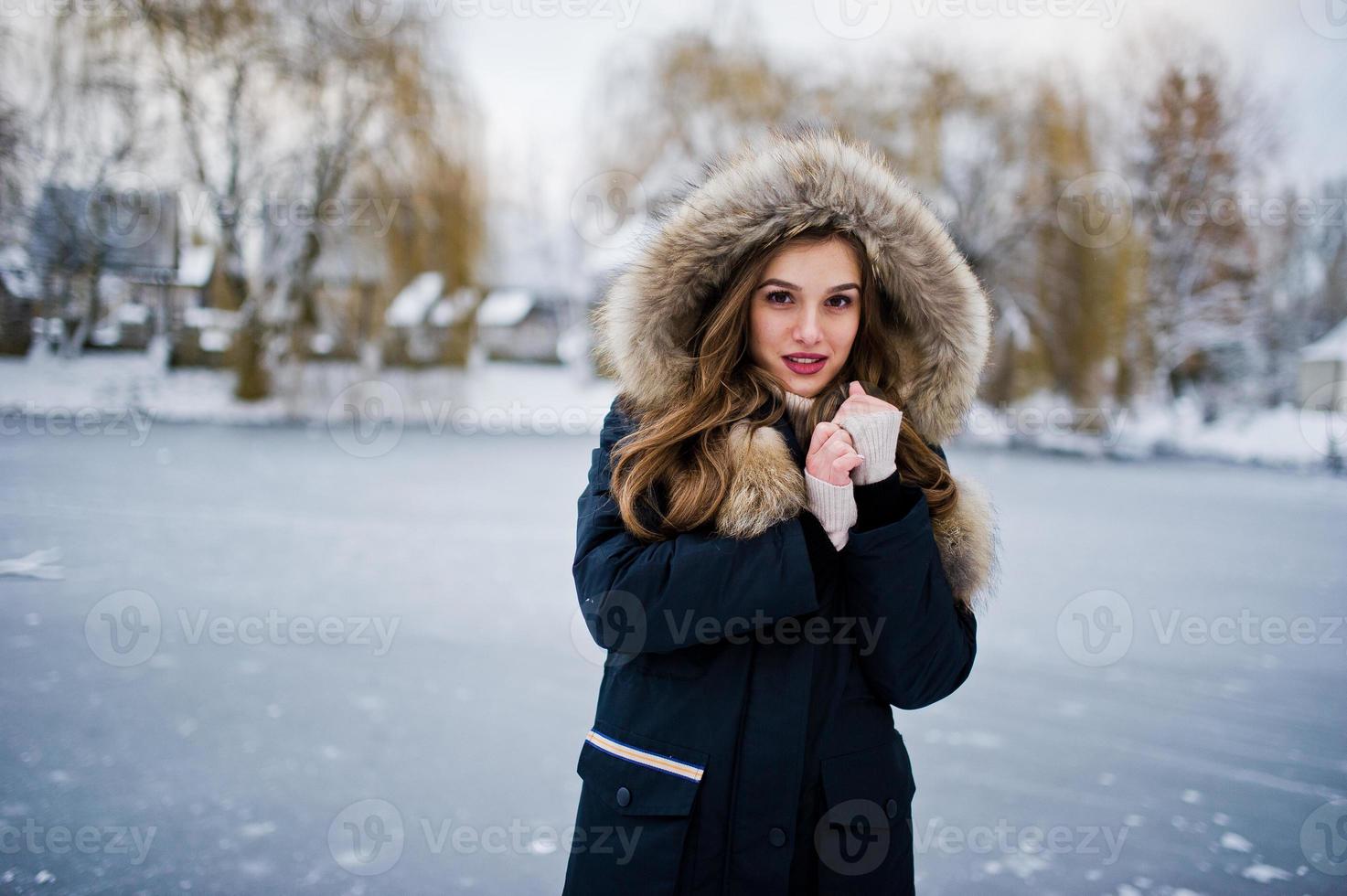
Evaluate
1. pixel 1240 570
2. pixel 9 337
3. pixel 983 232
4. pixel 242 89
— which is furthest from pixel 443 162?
pixel 1240 570

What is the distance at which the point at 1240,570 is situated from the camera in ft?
17.3

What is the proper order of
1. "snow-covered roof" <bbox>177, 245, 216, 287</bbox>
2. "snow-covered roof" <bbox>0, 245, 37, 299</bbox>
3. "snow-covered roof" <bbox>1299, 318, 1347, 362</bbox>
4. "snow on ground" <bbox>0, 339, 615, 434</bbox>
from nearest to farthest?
"snow-covered roof" <bbox>0, 245, 37, 299</bbox> → "snow on ground" <bbox>0, 339, 615, 434</bbox> → "snow-covered roof" <bbox>177, 245, 216, 287</bbox> → "snow-covered roof" <bbox>1299, 318, 1347, 362</bbox>

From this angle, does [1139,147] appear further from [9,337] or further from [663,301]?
[9,337]

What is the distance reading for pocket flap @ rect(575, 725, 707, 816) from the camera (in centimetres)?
114

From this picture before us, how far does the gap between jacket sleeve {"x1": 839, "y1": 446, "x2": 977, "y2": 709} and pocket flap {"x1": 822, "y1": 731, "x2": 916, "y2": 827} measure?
0.09 metres

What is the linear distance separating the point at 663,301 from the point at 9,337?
9.46 metres

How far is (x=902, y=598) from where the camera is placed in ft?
3.77

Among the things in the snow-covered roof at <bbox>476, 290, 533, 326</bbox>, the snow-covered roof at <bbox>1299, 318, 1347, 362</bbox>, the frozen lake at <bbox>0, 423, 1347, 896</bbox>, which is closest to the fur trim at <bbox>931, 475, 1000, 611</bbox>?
the frozen lake at <bbox>0, 423, 1347, 896</bbox>

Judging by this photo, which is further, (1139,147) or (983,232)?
(983,232)

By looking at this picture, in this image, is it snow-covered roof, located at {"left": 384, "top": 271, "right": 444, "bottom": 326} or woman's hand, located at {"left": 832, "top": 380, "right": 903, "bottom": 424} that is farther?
snow-covered roof, located at {"left": 384, "top": 271, "right": 444, "bottom": 326}

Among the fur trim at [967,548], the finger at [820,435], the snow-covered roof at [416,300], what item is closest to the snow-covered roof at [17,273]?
the snow-covered roof at [416,300]

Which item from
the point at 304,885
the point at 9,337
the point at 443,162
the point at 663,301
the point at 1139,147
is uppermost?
the point at 1139,147

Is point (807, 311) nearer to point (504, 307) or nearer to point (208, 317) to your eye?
point (208, 317)

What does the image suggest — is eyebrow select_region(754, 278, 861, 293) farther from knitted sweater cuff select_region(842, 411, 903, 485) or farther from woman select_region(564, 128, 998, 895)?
knitted sweater cuff select_region(842, 411, 903, 485)
